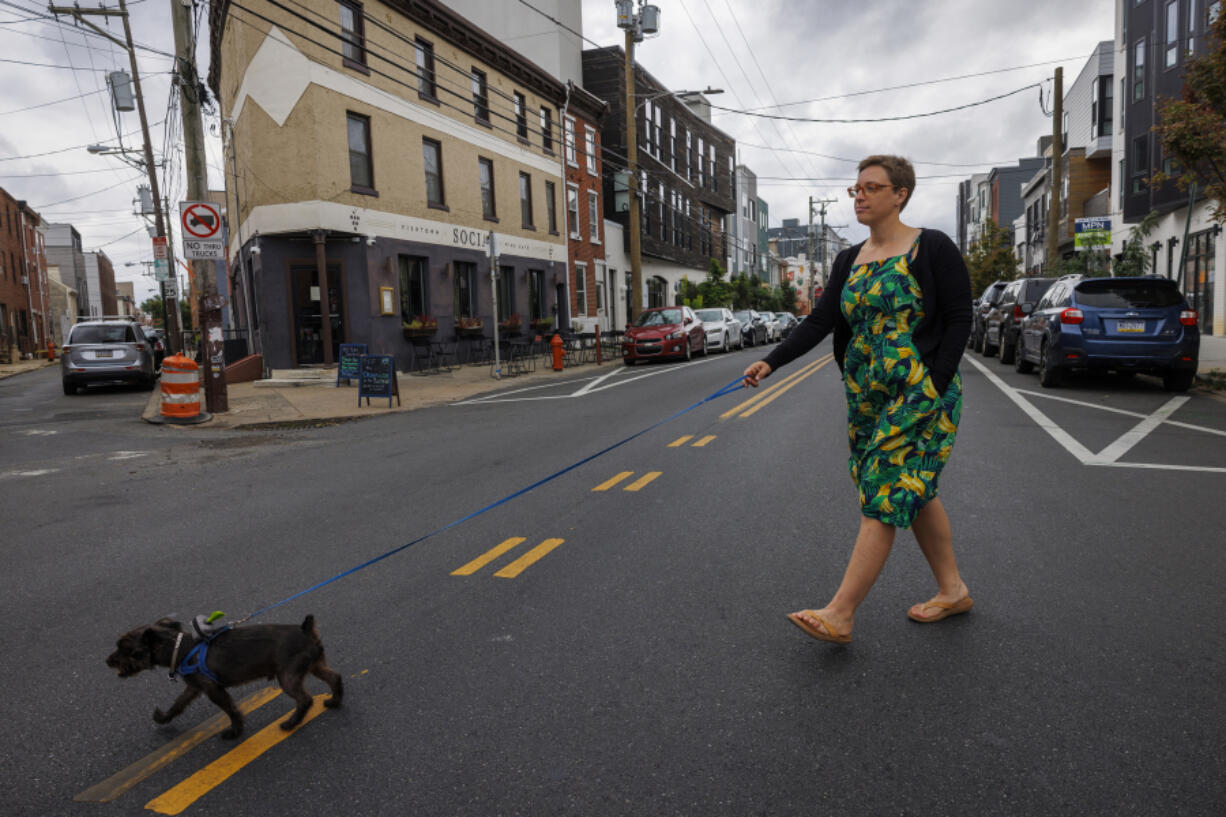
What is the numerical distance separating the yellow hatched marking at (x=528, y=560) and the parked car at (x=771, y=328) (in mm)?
32546

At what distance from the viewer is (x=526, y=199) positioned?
96.5 feet

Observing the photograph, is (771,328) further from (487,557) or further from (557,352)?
(487,557)

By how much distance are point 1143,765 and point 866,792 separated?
2.95 ft

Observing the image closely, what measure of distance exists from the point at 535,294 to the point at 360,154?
9614 millimetres

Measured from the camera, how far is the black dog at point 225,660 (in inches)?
118

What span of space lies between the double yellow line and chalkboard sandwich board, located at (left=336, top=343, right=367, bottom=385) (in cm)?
905

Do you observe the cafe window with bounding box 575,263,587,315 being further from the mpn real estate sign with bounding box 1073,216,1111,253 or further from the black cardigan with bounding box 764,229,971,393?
the black cardigan with bounding box 764,229,971,393

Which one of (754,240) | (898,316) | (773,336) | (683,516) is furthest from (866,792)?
(754,240)

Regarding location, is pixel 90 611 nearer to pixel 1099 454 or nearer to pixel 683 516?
pixel 683 516

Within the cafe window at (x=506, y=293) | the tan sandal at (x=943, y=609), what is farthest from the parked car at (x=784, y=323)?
the tan sandal at (x=943, y=609)

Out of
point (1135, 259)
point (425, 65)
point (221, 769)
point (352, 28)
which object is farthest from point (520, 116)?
point (221, 769)

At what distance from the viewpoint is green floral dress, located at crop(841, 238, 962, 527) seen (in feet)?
11.3

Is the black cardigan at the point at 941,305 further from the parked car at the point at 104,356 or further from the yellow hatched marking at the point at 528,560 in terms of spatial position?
the parked car at the point at 104,356

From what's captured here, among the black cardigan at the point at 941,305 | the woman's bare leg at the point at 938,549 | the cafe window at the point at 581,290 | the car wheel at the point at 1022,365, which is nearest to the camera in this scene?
the black cardigan at the point at 941,305
